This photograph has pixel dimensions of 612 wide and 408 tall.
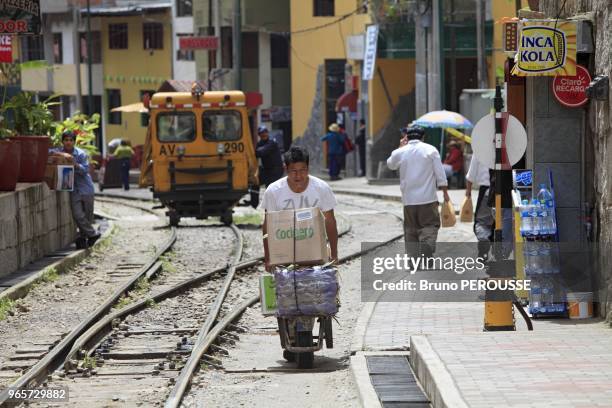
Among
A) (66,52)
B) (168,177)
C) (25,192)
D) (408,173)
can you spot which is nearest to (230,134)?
(168,177)

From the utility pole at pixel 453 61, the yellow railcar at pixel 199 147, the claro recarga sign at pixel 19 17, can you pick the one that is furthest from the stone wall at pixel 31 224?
the utility pole at pixel 453 61

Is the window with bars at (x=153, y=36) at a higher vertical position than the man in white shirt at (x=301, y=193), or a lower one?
higher

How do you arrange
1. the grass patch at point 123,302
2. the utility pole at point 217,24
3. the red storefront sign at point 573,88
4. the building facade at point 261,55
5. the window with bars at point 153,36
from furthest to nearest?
1. the window with bars at point 153,36
2. the utility pole at point 217,24
3. the building facade at point 261,55
4. the grass patch at point 123,302
5. the red storefront sign at point 573,88

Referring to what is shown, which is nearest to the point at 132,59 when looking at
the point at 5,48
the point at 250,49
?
the point at 250,49

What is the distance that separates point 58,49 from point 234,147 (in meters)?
43.5

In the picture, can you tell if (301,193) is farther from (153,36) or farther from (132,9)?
(153,36)

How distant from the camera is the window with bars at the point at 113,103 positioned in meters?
66.4

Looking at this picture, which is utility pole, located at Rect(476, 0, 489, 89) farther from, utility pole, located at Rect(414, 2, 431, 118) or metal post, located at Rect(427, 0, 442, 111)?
utility pole, located at Rect(414, 2, 431, 118)

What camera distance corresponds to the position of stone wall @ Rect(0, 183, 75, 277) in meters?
18.2

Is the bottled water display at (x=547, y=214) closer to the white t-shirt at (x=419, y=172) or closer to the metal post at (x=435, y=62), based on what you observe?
the white t-shirt at (x=419, y=172)

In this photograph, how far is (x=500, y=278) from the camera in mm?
11844

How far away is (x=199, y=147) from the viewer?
27.5 meters

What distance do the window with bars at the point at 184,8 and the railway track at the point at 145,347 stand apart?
147ft

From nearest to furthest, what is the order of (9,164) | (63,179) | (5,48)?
(9,164), (63,179), (5,48)
